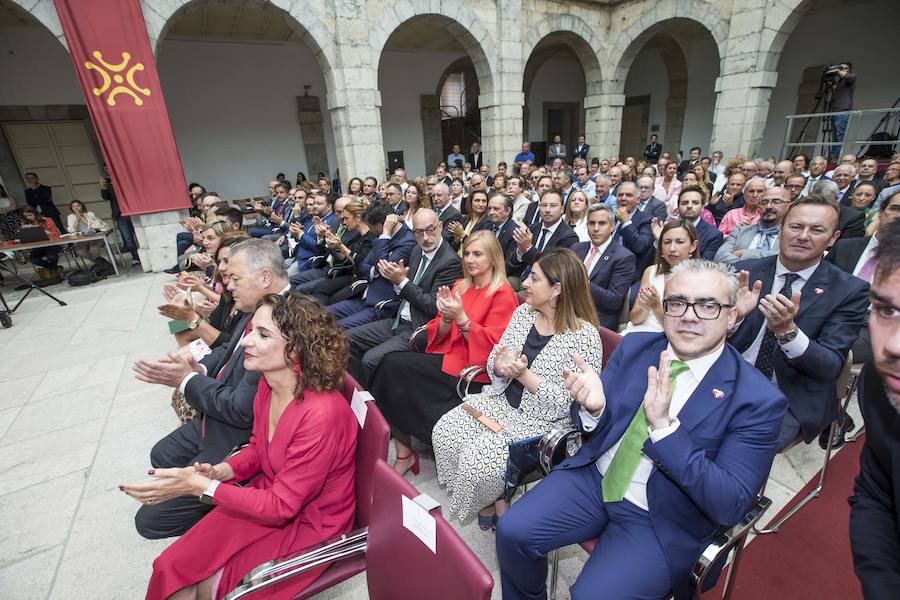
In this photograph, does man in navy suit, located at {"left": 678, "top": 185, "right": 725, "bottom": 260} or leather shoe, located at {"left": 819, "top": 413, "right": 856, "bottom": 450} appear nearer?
leather shoe, located at {"left": 819, "top": 413, "right": 856, "bottom": 450}

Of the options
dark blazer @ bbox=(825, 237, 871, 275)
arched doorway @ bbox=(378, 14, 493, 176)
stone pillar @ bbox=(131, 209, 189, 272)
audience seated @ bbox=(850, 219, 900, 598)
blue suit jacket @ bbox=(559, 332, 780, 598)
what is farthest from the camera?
arched doorway @ bbox=(378, 14, 493, 176)

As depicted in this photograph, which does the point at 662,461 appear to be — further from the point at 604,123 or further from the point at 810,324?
the point at 604,123

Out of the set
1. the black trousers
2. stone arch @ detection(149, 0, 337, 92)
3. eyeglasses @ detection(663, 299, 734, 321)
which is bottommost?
the black trousers

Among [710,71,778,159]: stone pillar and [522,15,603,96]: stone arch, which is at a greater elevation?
[522,15,603,96]: stone arch

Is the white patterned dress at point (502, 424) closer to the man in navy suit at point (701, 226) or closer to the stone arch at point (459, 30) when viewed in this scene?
the man in navy suit at point (701, 226)

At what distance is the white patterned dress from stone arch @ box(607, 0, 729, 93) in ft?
32.8

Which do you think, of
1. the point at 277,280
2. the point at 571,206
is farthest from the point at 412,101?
the point at 277,280

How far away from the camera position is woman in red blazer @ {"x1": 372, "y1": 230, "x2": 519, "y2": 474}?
2.36m

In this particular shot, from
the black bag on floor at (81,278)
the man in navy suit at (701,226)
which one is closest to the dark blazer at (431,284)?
the man in navy suit at (701,226)

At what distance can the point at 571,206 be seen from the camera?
471 cm

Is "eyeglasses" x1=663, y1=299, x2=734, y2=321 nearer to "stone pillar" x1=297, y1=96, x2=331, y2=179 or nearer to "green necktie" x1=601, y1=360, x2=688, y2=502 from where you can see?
"green necktie" x1=601, y1=360, x2=688, y2=502

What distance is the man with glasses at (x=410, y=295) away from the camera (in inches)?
115

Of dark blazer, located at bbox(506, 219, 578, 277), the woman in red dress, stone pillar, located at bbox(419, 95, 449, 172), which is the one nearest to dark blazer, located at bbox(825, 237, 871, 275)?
dark blazer, located at bbox(506, 219, 578, 277)

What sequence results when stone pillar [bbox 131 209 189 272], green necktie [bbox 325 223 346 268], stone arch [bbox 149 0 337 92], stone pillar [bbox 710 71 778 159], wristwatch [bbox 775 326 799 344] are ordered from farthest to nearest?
1. stone pillar [bbox 710 71 778 159]
2. stone pillar [bbox 131 209 189 272]
3. stone arch [bbox 149 0 337 92]
4. green necktie [bbox 325 223 346 268]
5. wristwatch [bbox 775 326 799 344]
